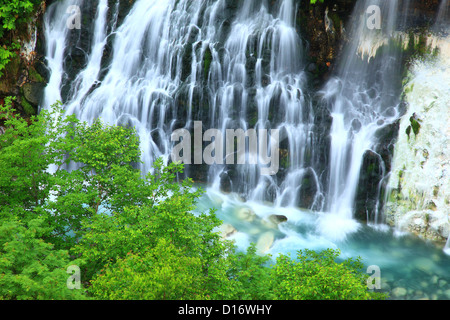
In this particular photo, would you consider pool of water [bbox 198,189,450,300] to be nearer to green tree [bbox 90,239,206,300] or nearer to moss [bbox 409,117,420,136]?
moss [bbox 409,117,420,136]

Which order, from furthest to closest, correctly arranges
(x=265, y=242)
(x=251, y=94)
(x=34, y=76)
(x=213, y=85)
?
(x=34, y=76) → (x=213, y=85) → (x=251, y=94) → (x=265, y=242)

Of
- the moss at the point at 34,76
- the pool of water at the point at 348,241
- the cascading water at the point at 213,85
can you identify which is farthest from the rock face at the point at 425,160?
the moss at the point at 34,76

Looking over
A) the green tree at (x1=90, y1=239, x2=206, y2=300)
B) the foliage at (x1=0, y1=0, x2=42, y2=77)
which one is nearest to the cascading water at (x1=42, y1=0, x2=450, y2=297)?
the foliage at (x1=0, y1=0, x2=42, y2=77)

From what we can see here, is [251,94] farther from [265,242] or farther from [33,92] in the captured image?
[33,92]

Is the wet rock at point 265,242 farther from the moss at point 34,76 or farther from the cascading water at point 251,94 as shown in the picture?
the moss at point 34,76

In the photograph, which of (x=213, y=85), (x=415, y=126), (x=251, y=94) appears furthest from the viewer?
(x=213, y=85)

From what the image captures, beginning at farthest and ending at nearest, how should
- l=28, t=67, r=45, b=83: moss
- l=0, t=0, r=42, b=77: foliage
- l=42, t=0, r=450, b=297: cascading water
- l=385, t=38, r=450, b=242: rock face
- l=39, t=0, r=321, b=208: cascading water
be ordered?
l=28, t=67, r=45, b=83: moss, l=0, t=0, r=42, b=77: foliage, l=39, t=0, r=321, b=208: cascading water, l=42, t=0, r=450, b=297: cascading water, l=385, t=38, r=450, b=242: rock face

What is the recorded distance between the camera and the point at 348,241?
19625 millimetres

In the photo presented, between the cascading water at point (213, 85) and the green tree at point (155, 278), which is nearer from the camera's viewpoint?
the green tree at point (155, 278)

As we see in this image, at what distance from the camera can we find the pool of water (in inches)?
672

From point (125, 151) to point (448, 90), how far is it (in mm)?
15405

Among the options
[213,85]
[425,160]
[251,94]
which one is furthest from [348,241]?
[213,85]

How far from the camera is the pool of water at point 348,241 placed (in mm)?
17062

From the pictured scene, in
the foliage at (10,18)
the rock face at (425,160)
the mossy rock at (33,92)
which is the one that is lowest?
the rock face at (425,160)
